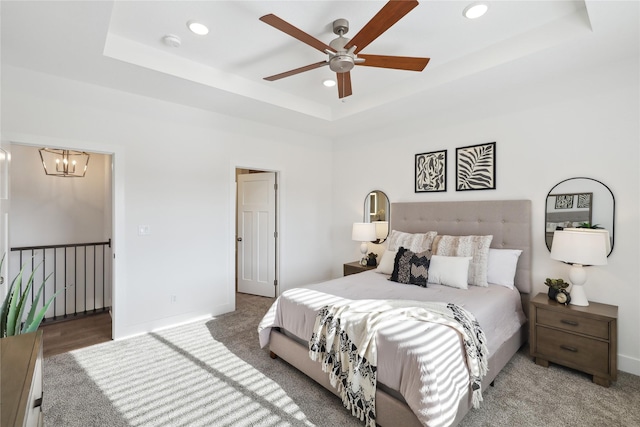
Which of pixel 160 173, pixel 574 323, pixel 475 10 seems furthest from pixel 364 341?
pixel 160 173

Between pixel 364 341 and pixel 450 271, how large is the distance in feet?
4.70

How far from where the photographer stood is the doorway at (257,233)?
15.2ft

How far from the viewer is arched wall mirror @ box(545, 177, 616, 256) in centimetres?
263

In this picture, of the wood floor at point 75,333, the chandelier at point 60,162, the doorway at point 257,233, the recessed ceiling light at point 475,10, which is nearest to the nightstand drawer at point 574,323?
the recessed ceiling light at point 475,10

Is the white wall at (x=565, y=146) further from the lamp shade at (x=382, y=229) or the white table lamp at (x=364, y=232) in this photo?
the white table lamp at (x=364, y=232)

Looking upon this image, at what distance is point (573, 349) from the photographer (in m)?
2.44

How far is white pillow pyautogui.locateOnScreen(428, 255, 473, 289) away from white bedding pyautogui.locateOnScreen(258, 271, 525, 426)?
97 mm

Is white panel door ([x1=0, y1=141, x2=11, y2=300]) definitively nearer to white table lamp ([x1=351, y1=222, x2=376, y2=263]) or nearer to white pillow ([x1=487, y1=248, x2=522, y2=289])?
white table lamp ([x1=351, y1=222, x2=376, y2=263])

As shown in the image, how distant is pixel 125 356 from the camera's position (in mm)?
2814

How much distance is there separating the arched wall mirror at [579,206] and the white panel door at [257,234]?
3.44 metres

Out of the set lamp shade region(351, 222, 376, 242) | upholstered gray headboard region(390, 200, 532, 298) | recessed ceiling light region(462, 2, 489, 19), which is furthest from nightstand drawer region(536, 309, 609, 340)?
recessed ceiling light region(462, 2, 489, 19)

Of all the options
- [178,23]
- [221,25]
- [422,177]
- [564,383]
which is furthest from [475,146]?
[178,23]

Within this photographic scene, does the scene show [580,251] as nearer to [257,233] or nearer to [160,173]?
[257,233]

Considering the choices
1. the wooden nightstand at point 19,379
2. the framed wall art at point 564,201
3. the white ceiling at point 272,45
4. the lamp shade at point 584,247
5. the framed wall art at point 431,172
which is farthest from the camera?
Answer: the framed wall art at point 431,172
